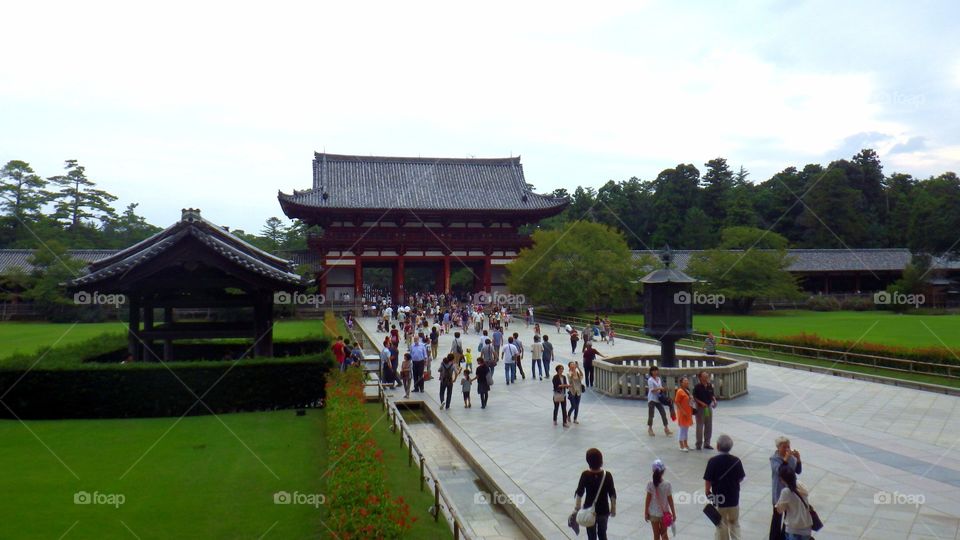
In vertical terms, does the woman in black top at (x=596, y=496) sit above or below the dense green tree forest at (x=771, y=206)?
below

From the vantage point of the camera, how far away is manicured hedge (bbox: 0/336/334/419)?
44.8 ft

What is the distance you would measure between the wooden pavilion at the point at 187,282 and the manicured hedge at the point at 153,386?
1319 millimetres

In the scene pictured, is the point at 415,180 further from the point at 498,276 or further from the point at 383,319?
the point at 383,319

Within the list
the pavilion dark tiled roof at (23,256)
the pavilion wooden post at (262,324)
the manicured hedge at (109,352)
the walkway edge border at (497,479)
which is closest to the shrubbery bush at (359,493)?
the walkway edge border at (497,479)

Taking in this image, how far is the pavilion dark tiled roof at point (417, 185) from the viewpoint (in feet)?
157

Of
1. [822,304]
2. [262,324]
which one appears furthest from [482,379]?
[822,304]

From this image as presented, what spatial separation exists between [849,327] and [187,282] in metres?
32.3

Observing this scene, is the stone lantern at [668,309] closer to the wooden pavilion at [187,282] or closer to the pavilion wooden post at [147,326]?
the wooden pavilion at [187,282]

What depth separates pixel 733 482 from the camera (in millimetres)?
6777

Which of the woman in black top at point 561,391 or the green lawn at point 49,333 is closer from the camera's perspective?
the woman in black top at point 561,391

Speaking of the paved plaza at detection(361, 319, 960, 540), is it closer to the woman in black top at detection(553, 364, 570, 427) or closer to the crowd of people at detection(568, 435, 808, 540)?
the woman in black top at detection(553, 364, 570, 427)

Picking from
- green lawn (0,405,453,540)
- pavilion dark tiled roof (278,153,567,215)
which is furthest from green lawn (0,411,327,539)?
pavilion dark tiled roof (278,153,567,215)

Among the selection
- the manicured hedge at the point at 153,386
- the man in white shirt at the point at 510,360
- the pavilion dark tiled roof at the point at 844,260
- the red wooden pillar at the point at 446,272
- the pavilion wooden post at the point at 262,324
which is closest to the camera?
the manicured hedge at the point at 153,386

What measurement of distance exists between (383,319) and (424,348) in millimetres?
16361
